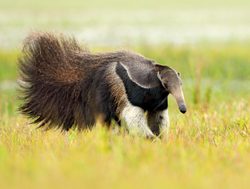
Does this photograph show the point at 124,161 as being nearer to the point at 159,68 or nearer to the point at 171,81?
the point at 171,81

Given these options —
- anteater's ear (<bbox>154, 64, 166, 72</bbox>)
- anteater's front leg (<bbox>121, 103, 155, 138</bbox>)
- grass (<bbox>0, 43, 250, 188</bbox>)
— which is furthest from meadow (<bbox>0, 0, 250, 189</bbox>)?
anteater's ear (<bbox>154, 64, 166, 72</bbox>)

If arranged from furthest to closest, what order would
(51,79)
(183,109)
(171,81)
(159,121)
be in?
(51,79)
(159,121)
(171,81)
(183,109)

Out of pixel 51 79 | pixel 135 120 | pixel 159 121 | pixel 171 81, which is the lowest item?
pixel 159 121

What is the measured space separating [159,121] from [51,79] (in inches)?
52.0

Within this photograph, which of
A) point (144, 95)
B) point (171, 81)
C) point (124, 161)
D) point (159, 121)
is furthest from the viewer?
point (159, 121)

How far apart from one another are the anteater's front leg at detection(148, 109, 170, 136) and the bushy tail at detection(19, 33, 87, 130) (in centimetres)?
77

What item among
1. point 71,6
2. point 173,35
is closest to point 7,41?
point 173,35

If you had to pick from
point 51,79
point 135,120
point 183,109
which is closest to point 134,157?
point 183,109

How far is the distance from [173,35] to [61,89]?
17.5 metres

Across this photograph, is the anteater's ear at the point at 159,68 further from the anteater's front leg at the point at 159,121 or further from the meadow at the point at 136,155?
the meadow at the point at 136,155

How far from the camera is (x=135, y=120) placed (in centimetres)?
700

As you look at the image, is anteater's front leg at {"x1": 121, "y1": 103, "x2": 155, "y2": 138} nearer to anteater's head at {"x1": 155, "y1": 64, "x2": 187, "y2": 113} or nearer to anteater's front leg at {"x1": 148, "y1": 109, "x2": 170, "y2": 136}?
anteater's front leg at {"x1": 148, "y1": 109, "x2": 170, "y2": 136}

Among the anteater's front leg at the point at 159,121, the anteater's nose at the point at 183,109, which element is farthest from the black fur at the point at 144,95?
the anteater's nose at the point at 183,109

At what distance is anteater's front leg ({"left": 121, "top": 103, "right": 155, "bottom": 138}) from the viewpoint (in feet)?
23.0
